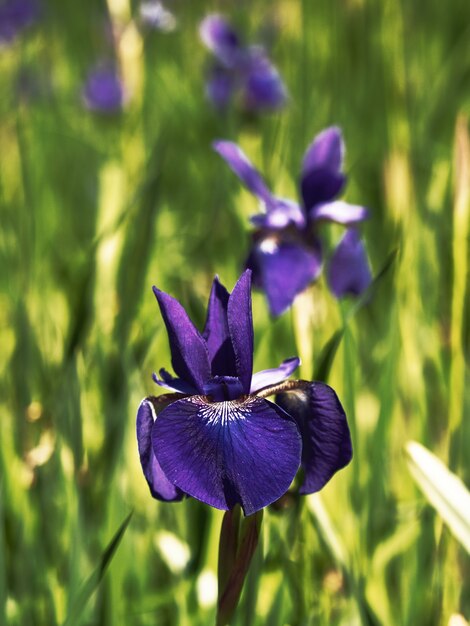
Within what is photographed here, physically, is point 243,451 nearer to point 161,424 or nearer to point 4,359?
point 161,424

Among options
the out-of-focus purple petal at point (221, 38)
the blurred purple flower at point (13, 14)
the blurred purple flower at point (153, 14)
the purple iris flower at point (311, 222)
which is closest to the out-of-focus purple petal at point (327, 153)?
the purple iris flower at point (311, 222)

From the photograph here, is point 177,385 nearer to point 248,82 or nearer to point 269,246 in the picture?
point 269,246

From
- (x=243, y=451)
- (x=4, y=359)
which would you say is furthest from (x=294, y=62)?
(x=243, y=451)

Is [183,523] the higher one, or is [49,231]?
[49,231]

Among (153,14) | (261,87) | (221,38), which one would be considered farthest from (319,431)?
(261,87)

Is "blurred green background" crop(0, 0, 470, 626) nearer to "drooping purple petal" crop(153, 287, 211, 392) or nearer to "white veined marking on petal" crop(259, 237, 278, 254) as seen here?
"white veined marking on petal" crop(259, 237, 278, 254)

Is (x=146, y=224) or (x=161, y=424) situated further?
(x=146, y=224)
